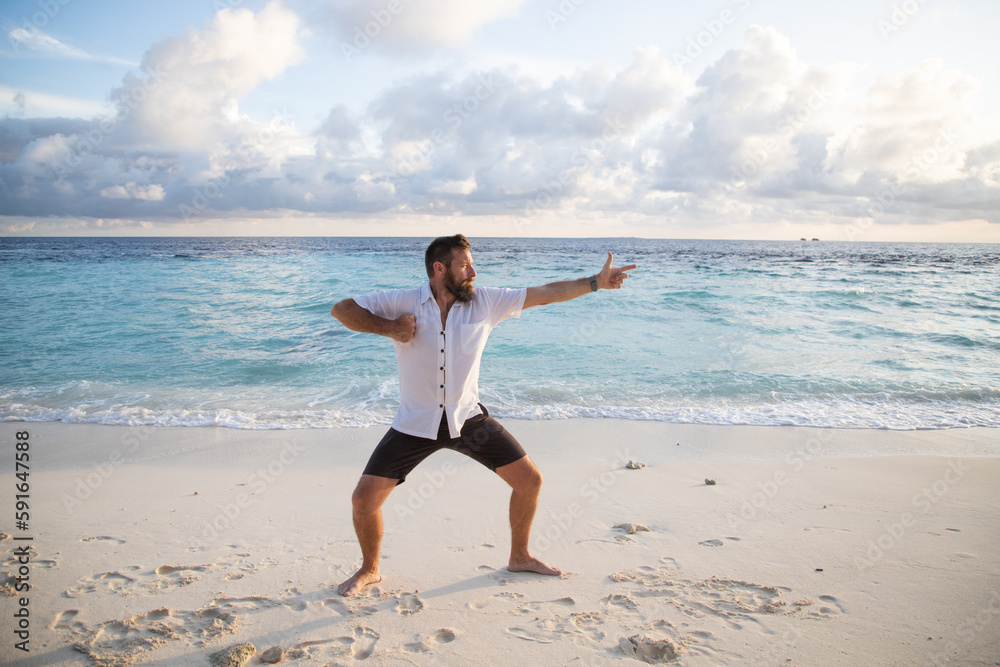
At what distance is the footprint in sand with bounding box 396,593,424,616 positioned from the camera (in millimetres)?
3122

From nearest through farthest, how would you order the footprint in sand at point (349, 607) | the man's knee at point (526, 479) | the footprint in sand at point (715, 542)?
the footprint in sand at point (349, 607) → the man's knee at point (526, 479) → the footprint in sand at point (715, 542)

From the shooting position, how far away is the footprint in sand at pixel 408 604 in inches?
123

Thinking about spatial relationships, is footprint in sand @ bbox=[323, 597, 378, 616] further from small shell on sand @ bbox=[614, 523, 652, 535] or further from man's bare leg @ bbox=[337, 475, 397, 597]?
small shell on sand @ bbox=[614, 523, 652, 535]

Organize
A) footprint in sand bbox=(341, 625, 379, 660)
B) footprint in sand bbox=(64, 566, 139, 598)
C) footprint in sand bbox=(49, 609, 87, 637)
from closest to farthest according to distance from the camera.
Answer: footprint in sand bbox=(341, 625, 379, 660)
footprint in sand bbox=(49, 609, 87, 637)
footprint in sand bbox=(64, 566, 139, 598)

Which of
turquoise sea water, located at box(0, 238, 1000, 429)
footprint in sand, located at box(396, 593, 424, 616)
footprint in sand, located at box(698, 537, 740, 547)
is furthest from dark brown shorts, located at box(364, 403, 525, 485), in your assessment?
turquoise sea water, located at box(0, 238, 1000, 429)

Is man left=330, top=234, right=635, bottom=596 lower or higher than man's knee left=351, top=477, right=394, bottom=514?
higher

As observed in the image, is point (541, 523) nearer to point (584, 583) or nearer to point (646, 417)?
point (584, 583)

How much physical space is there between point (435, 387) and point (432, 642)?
1428 mm

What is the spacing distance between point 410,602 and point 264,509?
2056 millimetres

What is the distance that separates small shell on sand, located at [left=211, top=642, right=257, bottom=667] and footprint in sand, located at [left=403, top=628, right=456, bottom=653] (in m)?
Answer: 0.80

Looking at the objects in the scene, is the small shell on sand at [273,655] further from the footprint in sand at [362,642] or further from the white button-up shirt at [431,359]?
the white button-up shirt at [431,359]

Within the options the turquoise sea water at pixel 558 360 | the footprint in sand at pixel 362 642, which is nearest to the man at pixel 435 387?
the footprint in sand at pixel 362 642

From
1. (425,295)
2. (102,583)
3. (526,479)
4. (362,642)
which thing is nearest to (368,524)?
(362,642)

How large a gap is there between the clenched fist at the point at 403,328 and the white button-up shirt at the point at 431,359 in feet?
0.36
